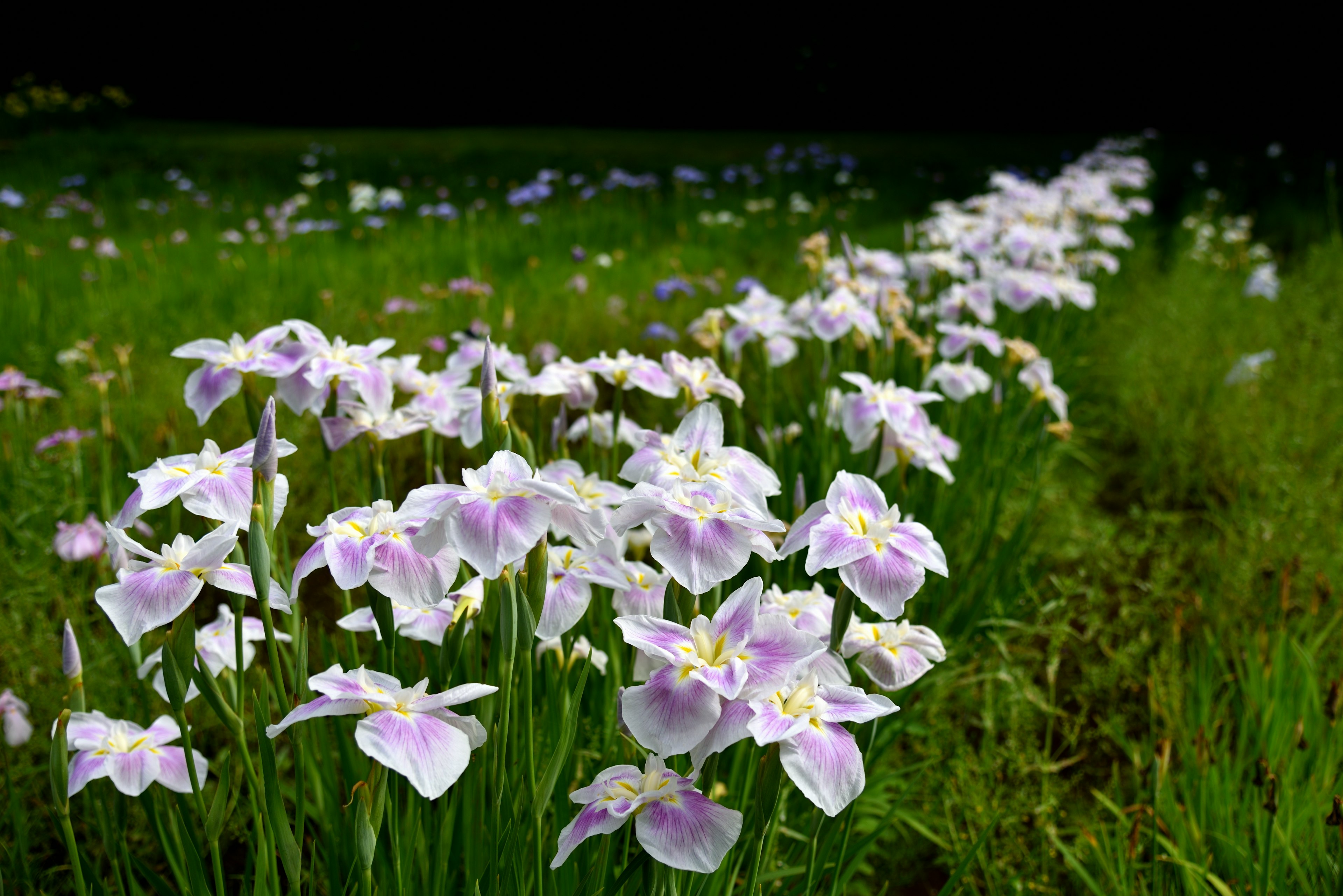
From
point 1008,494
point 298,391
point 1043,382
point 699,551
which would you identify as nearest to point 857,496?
point 699,551

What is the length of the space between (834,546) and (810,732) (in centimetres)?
25

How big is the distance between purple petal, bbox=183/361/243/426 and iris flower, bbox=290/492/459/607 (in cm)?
48

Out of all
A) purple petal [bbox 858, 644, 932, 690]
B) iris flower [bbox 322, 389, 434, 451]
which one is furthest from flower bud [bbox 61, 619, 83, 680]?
purple petal [bbox 858, 644, 932, 690]

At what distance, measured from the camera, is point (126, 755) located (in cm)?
126

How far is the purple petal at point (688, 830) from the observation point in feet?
2.94

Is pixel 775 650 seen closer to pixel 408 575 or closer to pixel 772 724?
pixel 772 724

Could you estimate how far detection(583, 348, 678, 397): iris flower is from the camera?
1.64 m

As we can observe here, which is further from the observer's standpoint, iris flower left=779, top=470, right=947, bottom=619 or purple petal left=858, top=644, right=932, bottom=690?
purple petal left=858, top=644, right=932, bottom=690

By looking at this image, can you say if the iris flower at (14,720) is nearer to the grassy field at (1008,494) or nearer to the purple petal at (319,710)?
the grassy field at (1008,494)

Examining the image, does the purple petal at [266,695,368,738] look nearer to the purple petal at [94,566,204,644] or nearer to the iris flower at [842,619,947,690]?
the purple petal at [94,566,204,644]

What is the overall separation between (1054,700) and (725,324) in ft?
5.06

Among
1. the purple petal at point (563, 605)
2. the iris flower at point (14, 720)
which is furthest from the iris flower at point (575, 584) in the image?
the iris flower at point (14, 720)

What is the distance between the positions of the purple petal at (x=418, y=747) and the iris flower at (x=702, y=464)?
38 cm

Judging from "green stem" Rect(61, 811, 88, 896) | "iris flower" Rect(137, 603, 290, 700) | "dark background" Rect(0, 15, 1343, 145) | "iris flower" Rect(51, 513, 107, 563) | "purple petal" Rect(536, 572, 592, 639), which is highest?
"dark background" Rect(0, 15, 1343, 145)
